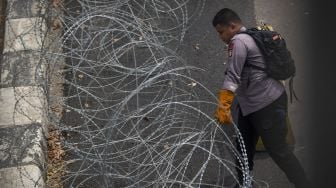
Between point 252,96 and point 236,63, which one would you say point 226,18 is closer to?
point 236,63

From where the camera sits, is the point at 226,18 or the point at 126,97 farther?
the point at 126,97

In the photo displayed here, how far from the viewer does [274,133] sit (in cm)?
467

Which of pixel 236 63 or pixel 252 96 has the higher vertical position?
pixel 236 63

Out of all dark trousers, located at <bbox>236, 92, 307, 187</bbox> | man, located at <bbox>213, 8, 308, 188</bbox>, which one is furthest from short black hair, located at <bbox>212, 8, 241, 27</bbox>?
dark trousers, located at <bbox>236, 92, 307, 187</bbox>

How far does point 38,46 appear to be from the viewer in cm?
648

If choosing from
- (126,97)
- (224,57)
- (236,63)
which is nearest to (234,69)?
(236,63)

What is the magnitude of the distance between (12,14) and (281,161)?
4.04 meters

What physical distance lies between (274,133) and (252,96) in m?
0.37

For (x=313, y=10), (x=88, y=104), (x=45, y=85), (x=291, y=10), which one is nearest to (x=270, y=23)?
(x=291, y=10)

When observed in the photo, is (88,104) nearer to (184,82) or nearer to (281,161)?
(184,82)

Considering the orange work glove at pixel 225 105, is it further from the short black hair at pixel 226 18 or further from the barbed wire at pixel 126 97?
the short black hair at pixel 226 18

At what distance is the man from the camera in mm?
4438

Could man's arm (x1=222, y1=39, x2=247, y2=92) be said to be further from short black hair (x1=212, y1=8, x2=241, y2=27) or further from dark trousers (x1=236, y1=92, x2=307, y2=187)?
dark trousers (x1=236, y1=92, x2=307, y2=187)

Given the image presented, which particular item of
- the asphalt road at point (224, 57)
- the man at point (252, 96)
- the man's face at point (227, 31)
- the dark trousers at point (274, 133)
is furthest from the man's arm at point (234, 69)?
the asphalt road at point (224, 57)
